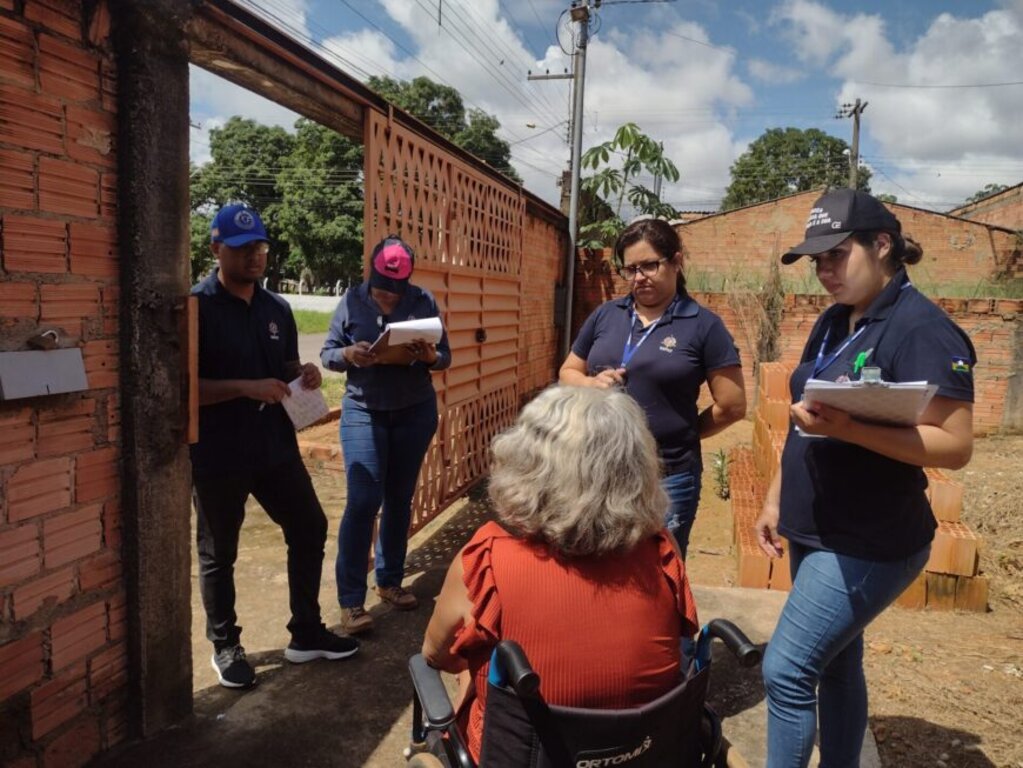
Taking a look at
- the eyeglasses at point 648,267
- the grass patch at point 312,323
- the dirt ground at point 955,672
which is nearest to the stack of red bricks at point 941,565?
the dirt ground at point 955,672

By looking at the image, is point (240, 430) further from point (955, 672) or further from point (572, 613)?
point (955, 672)

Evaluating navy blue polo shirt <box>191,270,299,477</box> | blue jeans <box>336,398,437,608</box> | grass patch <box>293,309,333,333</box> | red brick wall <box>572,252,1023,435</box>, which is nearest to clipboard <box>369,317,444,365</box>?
blue jeans <box>336,398,437,608</box>

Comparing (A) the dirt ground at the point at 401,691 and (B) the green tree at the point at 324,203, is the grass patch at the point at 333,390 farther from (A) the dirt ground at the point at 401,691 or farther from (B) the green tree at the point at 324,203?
(B) the green tree at the point at 324,203

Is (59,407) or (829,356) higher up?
(829,356)

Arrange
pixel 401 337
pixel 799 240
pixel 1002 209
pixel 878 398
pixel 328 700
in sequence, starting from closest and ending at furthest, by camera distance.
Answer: pixel 878 398 < pixel 328 700 < pixel 401 337 < pixel 799 240 < pixel 1002 209

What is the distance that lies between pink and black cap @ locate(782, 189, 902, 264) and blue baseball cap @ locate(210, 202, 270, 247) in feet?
6.12

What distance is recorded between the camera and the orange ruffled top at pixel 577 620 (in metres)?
1.28

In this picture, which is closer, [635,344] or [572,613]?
[572,613]

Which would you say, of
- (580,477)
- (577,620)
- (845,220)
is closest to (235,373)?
(580,477)

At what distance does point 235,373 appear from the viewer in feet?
8.35

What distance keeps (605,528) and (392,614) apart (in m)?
2.37

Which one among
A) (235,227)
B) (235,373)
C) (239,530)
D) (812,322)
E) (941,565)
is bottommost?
(941,565)

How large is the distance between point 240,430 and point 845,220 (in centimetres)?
211

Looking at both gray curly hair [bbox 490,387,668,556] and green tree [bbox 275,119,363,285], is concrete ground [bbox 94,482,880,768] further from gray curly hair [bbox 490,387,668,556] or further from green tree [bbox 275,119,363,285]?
green tree [bbox 275,119,363,285]
